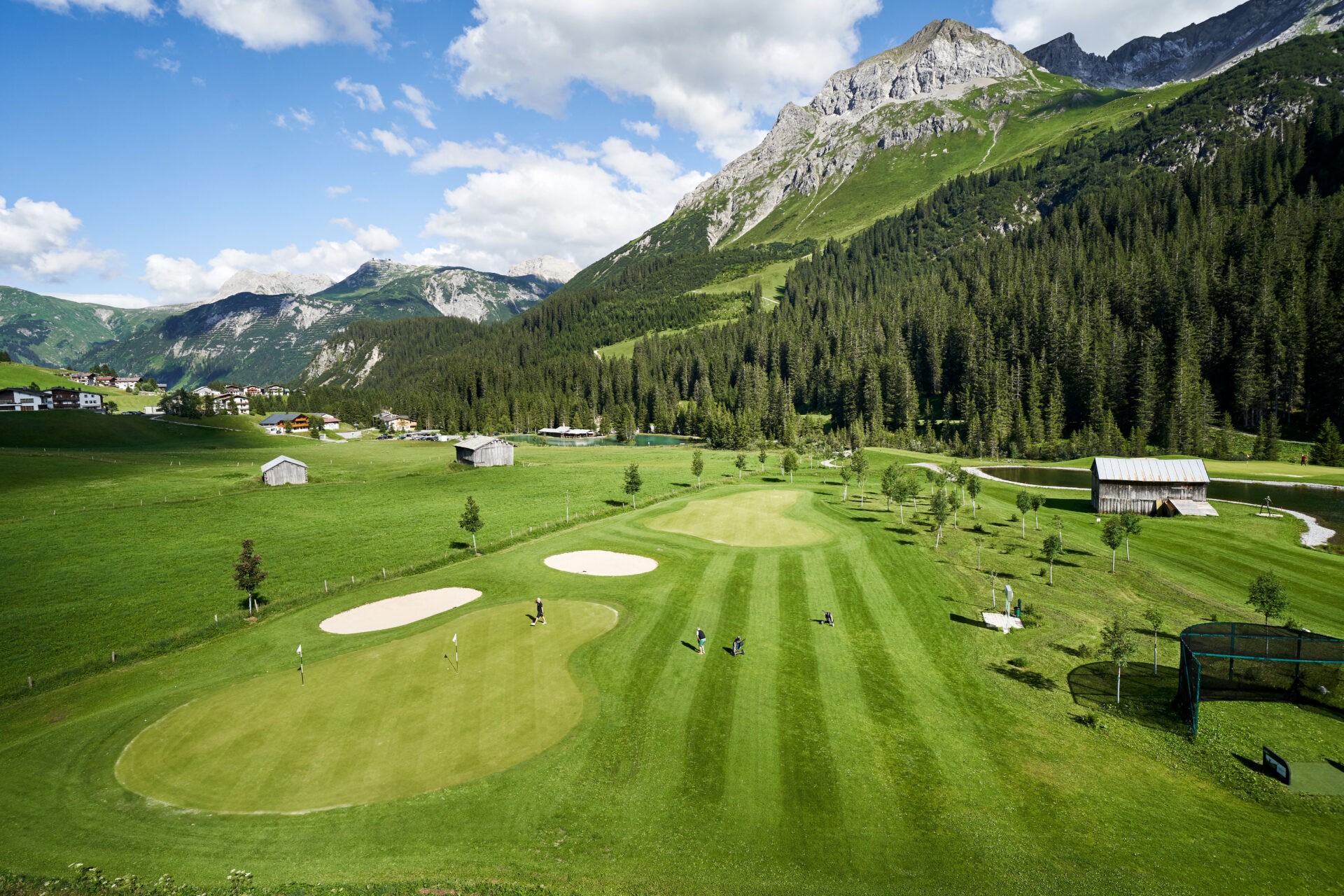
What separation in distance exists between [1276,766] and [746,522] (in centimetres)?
4393

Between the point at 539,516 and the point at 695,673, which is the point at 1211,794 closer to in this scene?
the point at 695,673

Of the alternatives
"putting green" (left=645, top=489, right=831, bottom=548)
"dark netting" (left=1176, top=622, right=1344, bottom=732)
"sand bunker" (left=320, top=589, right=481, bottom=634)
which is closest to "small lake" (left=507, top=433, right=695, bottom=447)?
"putting green" (left=645, top=489, right=831, bottom=548)

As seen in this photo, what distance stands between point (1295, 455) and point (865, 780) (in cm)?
11984

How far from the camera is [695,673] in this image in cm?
2823

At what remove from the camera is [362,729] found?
23.3m

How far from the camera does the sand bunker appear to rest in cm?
3550

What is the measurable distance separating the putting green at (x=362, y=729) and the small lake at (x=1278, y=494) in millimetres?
67840

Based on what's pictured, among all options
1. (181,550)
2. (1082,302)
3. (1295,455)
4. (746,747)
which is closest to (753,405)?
(1082,302)

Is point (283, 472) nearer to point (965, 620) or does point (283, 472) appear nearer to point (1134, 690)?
point (965, 620)

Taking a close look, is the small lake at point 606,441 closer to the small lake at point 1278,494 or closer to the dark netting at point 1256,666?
the small lake at point 1278,494

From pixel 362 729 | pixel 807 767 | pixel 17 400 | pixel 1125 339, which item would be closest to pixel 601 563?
pixel 362 729

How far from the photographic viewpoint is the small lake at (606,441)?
580ft

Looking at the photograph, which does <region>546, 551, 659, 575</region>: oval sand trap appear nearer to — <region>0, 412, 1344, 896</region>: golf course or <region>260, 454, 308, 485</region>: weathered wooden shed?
<region>0, 412, 1344, 896</region>: golf course

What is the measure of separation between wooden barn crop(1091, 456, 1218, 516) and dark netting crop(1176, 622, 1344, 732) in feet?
143
